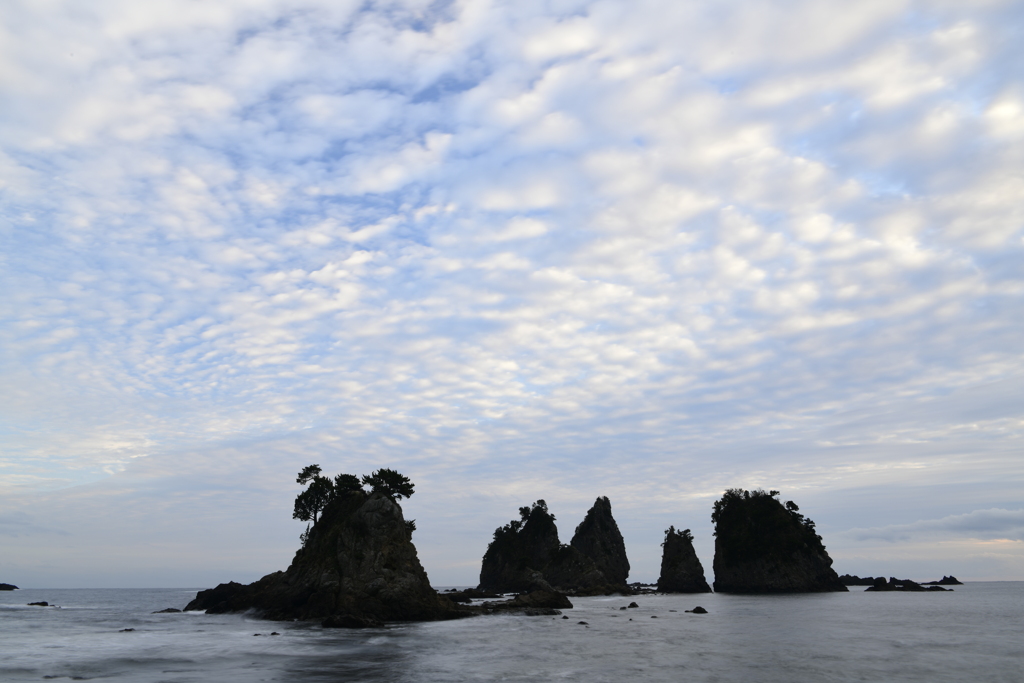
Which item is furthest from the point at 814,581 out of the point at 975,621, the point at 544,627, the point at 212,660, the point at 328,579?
the point at 212,660

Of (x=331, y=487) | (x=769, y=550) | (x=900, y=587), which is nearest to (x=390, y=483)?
(x=331, y=487)

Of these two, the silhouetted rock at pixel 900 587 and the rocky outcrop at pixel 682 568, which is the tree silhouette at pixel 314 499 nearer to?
the rocky outcrop at pixel 682 568

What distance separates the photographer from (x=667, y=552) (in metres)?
199

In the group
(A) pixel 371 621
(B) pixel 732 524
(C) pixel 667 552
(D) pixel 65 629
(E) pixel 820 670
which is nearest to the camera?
(E) pixel 820 670

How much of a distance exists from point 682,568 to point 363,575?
13471 cm

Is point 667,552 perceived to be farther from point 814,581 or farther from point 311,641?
point 311,641

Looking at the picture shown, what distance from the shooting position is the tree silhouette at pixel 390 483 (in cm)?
10519

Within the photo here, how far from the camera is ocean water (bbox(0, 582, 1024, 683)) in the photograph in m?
41.2

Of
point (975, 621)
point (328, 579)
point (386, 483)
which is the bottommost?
point (975, 621)

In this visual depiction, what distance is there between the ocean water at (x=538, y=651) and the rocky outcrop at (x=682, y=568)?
11002cm

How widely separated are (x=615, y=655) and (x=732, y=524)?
14385 cm

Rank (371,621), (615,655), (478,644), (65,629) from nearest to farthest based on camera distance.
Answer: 1. (615,655)
2. (478,644)
3. (371,621)
4. (65,629)

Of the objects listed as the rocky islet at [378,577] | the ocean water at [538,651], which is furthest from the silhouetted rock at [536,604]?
the ocean water at [538,651]

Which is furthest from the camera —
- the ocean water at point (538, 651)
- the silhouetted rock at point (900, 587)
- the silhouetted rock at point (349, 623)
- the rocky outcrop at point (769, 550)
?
the silhouetted rock at point (900, 587)
